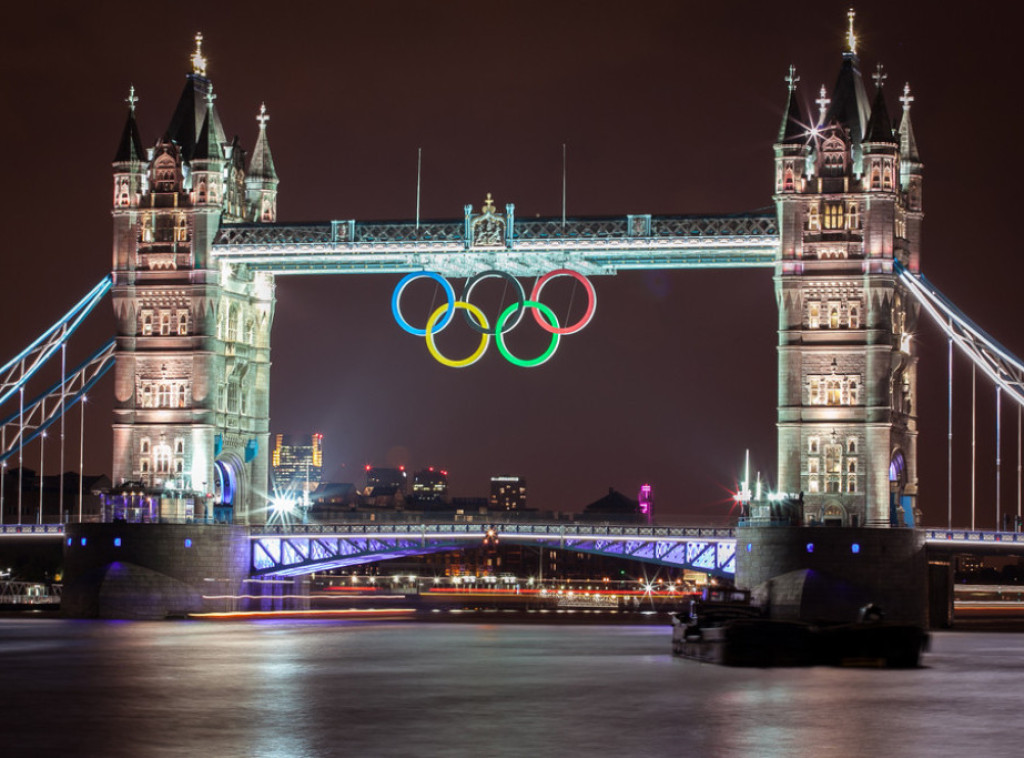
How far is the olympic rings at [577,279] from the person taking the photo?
311ft

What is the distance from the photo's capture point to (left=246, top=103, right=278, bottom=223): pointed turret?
107062mm

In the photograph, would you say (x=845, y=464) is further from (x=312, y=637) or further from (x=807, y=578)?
(x=312, y=637)

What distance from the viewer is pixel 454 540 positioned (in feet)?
326

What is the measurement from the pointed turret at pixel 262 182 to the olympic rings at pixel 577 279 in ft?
64.3

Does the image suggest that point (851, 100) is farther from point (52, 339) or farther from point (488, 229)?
point (52, 339)

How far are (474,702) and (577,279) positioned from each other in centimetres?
5182

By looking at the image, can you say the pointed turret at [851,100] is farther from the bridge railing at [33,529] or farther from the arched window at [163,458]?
the bridge railing at [33,529]

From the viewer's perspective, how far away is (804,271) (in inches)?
3634

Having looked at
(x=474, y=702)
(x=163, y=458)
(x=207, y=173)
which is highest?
(x=207, y=173)

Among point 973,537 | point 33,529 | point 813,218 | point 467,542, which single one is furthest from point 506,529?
point 33,529

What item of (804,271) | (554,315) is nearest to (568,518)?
(554,315)

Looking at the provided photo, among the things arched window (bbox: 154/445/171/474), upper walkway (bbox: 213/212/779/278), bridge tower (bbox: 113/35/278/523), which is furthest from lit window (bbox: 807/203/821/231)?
arched window (bbox: 154/445/171/474)

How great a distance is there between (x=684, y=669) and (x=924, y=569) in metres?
33.1

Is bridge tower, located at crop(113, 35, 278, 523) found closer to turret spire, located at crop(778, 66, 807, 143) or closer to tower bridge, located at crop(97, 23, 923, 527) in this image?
tower bridge, located at crop(97, 23, 923, 527)
